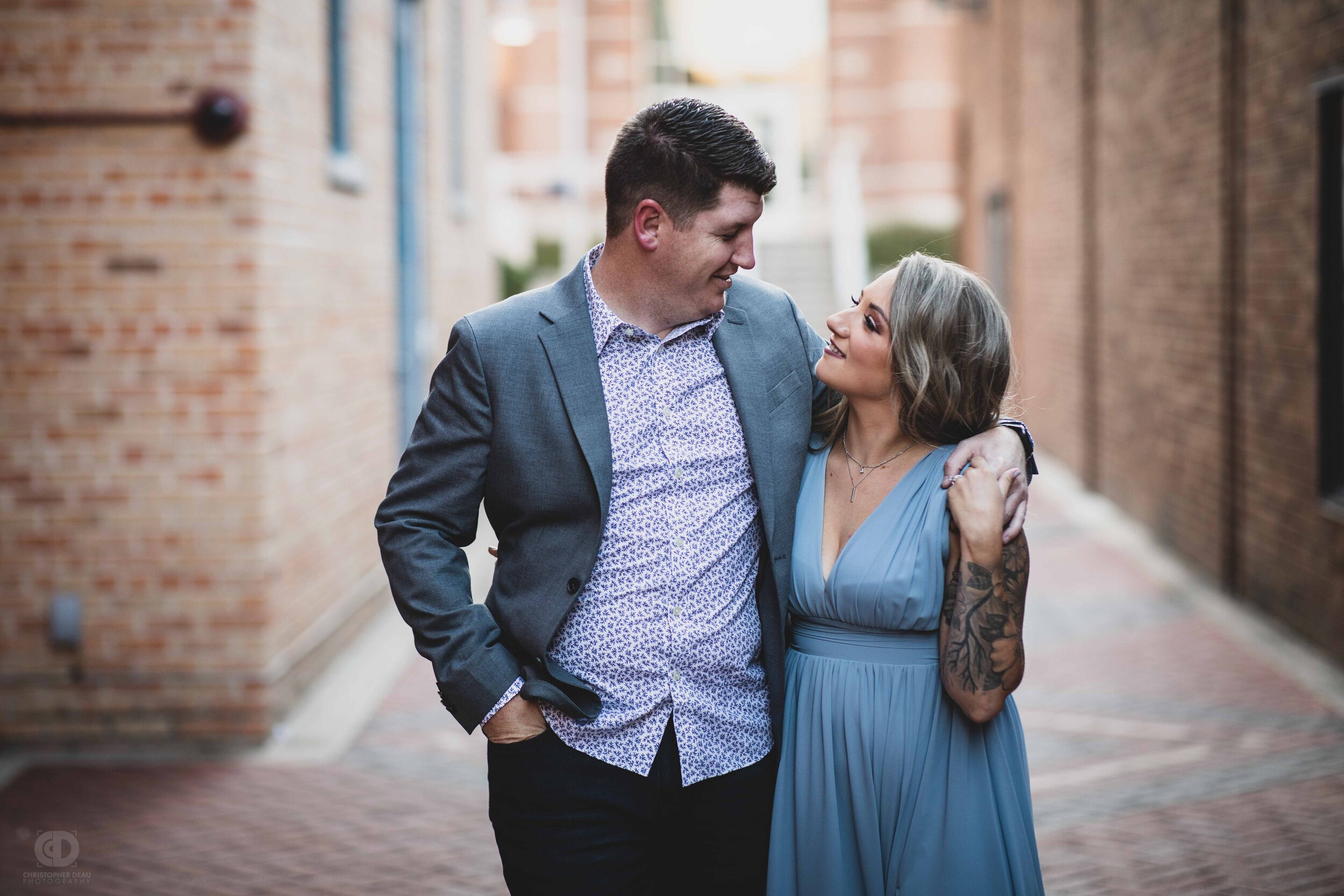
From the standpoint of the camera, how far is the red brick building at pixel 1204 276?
6902mm

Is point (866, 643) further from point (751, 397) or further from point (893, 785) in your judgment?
point (751, 397)

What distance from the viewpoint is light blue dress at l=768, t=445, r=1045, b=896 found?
2586mm

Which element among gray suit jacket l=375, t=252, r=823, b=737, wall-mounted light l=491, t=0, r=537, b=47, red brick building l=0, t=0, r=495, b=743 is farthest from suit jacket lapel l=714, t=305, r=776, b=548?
wall-mounted light l=491, t=0, r=537, b=47

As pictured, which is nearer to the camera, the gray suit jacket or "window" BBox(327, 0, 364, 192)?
the gray suit jacket

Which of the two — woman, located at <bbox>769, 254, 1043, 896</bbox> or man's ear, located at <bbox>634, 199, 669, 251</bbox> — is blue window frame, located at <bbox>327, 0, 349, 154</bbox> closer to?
man's ear, located at <bbox>634, 199, 669, 251</bbox>

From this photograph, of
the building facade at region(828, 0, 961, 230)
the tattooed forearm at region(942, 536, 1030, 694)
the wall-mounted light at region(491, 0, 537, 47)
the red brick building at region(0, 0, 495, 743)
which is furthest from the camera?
the building facade at region(828, 0, 961, 230)

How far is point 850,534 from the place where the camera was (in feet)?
8.96

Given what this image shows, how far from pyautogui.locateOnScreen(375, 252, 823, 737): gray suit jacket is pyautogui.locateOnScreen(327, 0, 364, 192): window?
5.05 m

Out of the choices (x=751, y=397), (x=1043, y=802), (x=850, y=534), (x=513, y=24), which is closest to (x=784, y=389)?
(x=751, y=397)

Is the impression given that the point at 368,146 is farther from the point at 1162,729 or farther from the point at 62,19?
the point at 1162,729

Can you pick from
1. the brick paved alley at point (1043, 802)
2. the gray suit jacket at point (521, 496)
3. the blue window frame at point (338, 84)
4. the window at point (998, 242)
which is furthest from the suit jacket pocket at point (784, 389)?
the window at point (998, 242)

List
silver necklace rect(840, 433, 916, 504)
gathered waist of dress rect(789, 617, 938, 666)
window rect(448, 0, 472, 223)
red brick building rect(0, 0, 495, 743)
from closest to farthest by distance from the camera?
gathered waist of dress rect(789, 617, 938, 666), silver necklace rect(840, 433, 916, 504), red brick building rect(0, 0, 495, 743), window rect(448, 0, 472, 223)

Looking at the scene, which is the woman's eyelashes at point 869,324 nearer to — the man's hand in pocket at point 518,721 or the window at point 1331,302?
the man's hand in pocket at point 518,721

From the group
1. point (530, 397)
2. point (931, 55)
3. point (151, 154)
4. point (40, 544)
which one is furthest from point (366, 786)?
point (931, 55)
